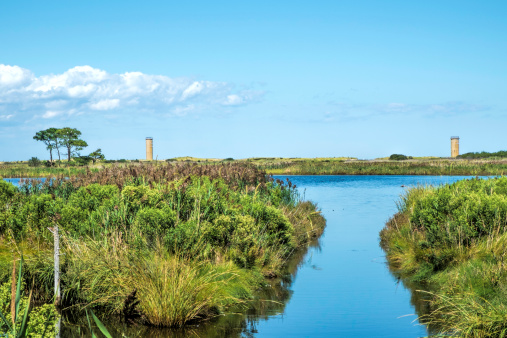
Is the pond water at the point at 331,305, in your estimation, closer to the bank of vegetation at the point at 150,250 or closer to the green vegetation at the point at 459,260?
the bank of vegetation at the point at 150,250

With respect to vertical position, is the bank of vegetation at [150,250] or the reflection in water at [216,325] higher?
the bank of vegetation at [150,250]

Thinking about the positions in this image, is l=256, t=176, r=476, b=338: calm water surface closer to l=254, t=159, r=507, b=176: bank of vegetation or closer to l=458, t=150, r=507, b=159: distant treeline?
l=254, t=159, r=507, b=176: bank of vegetation

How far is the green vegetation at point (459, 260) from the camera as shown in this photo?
22.3ft

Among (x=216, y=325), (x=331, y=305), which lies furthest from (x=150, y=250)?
(x=331, y=305)

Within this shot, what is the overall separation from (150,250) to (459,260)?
5.46 m

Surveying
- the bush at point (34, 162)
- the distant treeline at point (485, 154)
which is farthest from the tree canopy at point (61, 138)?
the distant treeline at point (485, 154)

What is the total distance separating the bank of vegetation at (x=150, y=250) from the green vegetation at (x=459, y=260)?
106 inches

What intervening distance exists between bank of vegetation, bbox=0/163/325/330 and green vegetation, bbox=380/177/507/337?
2703 millimetres

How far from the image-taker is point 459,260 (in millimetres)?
10008

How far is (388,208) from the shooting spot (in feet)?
83.1

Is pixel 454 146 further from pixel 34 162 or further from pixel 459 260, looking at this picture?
pixel 459 260

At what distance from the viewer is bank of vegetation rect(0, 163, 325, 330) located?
7758 millimetres

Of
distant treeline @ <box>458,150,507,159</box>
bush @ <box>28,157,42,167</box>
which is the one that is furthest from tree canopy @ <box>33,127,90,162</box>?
distant treeline @ <box>458,150,507,159</box>

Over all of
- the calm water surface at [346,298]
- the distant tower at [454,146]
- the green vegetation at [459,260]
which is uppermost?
the distant tower at [454,146]
